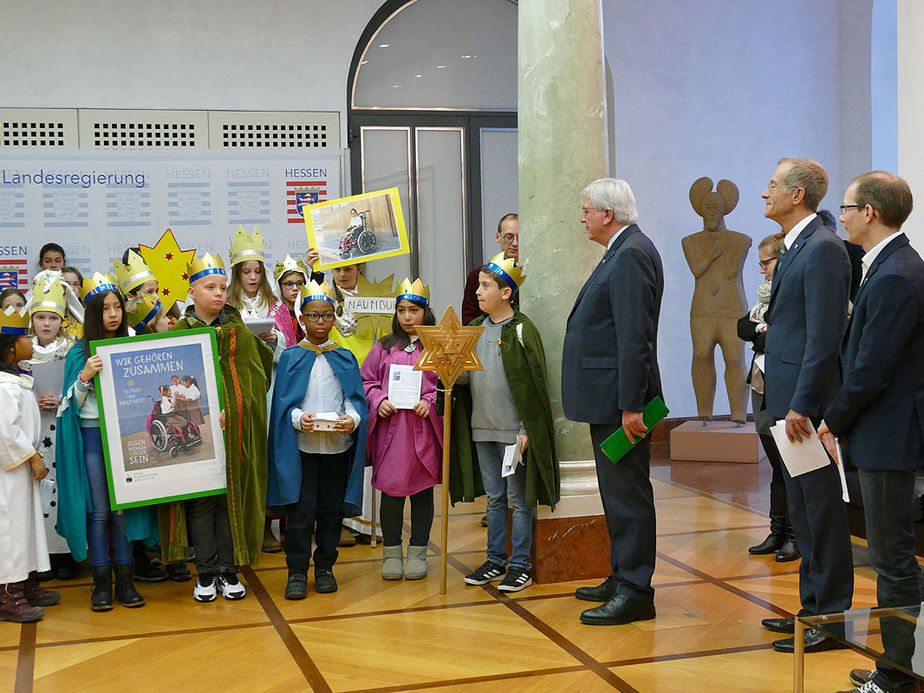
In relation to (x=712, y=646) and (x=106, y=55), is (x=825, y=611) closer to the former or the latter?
(x=712, y=646)

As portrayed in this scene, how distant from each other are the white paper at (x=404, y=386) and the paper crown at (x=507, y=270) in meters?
0.58

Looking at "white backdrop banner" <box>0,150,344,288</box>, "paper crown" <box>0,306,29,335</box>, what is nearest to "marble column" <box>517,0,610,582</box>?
"paper crown" <box>0,306,29,335</box>

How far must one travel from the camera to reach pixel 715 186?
948cm

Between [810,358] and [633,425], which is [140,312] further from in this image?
[810,358]

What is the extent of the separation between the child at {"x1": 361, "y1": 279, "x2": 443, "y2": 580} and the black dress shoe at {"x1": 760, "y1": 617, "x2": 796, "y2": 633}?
1563 millimetres

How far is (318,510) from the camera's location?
4.61 meters

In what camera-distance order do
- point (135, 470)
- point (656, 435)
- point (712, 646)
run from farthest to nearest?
point (656, 435) < point (135, 470) < point (712, 646)

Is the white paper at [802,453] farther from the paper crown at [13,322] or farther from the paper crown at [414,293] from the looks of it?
the paper crown at [13,322]

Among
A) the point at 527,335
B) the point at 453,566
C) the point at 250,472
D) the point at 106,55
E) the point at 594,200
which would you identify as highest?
the point at 106,55

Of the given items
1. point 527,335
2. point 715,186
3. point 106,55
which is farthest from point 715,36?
point 527,335

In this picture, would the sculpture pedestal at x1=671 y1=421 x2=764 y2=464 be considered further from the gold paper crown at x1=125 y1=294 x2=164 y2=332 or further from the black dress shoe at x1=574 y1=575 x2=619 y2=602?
the gold paper crown at x1=125 y1=294 x2=164 y2=332

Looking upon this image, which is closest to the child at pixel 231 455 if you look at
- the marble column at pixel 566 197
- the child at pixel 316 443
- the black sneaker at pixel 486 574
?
the child at pixel 316 443

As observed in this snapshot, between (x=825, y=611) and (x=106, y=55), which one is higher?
(x=106, y=55)

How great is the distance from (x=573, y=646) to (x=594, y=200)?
1.68 m
